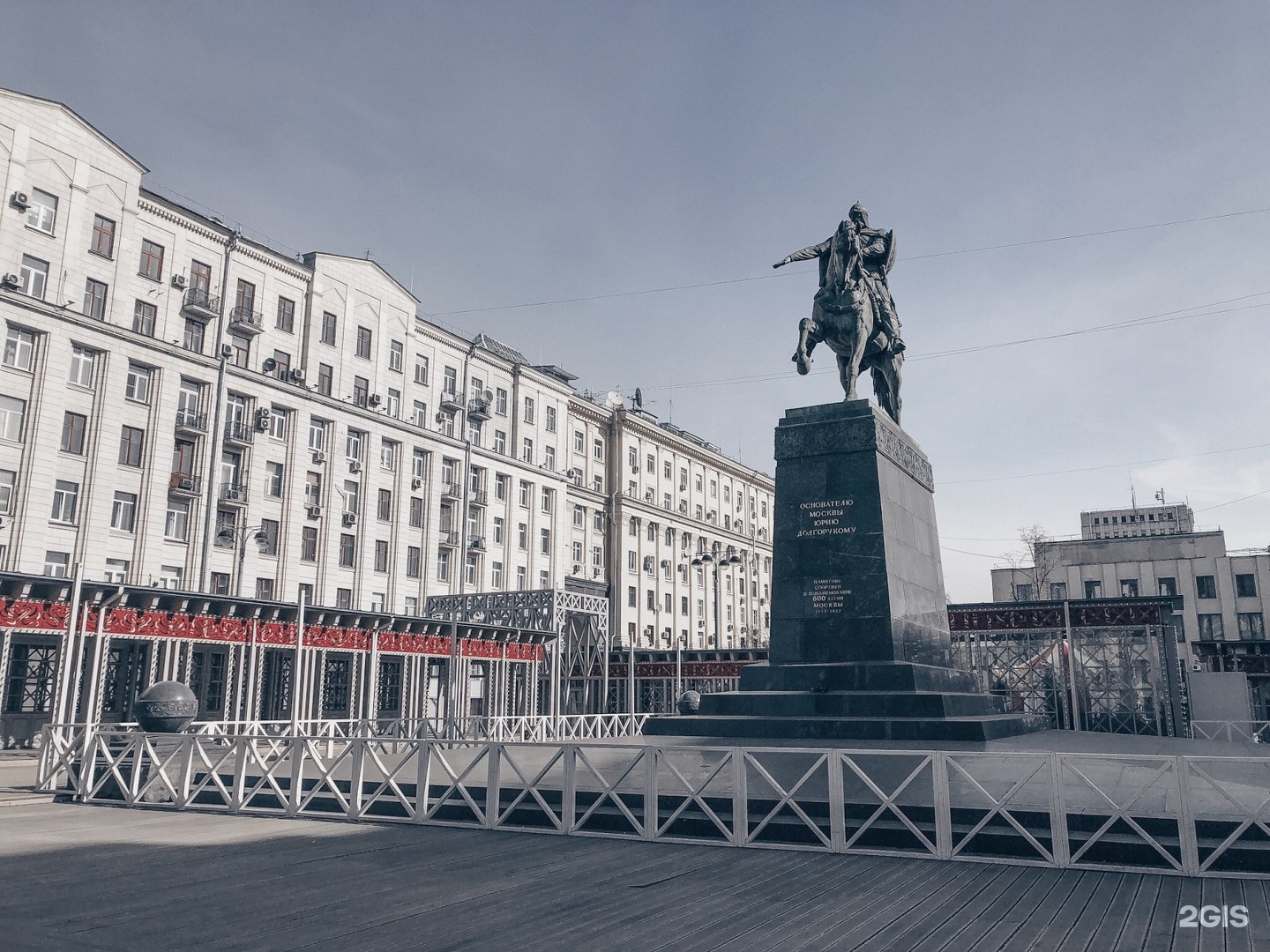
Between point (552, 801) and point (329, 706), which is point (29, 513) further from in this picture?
point (552, 801)

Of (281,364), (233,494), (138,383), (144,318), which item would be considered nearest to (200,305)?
(144,318)

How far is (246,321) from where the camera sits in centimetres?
4544

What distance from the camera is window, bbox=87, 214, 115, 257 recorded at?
1558 inches

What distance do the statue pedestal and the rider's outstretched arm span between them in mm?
3067

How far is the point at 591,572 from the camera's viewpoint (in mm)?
70062

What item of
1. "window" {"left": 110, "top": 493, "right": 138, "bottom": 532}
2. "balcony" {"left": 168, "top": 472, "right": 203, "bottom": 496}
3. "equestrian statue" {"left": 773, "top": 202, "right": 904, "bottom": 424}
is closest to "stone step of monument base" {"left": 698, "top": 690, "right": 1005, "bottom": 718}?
"equestrian statue" {"left": 773, "top": 202, "right": 904, "bottom": 424}

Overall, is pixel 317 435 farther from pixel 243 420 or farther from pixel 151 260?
pixel 151 260

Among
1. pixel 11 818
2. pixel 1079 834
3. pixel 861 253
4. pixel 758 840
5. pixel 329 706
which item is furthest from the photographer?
pixel 329 706

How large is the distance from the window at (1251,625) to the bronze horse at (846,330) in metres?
67.5

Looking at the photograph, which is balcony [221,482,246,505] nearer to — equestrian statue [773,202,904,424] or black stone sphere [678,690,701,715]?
black stone sphere [678,690,701,715]

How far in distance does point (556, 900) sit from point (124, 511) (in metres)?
38.3

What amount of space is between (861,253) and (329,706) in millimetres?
40128

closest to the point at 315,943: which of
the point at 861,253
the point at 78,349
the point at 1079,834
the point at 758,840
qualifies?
the point at 758,840

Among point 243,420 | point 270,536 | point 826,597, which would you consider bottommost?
point 826,597
